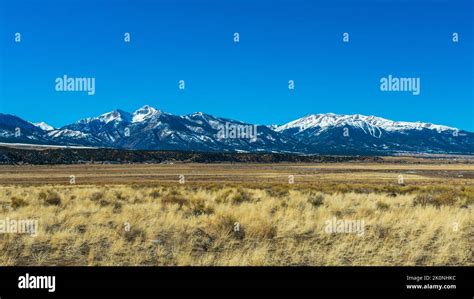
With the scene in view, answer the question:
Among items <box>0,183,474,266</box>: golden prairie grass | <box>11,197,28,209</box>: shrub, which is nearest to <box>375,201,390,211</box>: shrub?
<box>0,183,474,266</box>: golden prairie grass

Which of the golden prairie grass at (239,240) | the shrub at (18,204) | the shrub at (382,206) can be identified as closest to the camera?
the golden prairie grass at (239,240)

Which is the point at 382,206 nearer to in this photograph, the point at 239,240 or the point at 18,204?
the point at 239,240

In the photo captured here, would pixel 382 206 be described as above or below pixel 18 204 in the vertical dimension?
below

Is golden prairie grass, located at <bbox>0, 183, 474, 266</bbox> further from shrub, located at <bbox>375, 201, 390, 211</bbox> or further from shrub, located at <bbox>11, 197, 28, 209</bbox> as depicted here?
shrub, located at <bbox>11, 197, 28, 209</bbox>

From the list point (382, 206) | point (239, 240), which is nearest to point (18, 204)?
point (239, 240)

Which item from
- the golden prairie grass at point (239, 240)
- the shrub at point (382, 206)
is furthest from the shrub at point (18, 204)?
the shrub at point (382, 206)

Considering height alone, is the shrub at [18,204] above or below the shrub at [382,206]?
above

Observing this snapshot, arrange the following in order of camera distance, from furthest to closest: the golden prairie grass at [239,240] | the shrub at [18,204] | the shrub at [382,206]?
the shrub at [18,204]
the shrub at [382,206]
the golden prairie grass at [239,240]

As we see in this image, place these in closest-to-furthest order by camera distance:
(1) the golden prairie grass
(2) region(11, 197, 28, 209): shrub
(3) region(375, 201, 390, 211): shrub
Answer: (1) the golden prairie grass < (3) region(375, 201, 390, 211): shrub < (2) region(11, 197, 28, 209): shrub

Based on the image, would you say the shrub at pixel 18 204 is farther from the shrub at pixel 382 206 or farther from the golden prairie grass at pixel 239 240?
the shrub at pixel 382 206

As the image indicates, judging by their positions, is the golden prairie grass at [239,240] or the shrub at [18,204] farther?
the shrub at [18,204]
